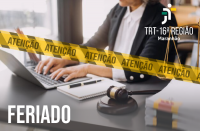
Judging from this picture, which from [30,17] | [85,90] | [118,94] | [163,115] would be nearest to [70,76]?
[85,90]

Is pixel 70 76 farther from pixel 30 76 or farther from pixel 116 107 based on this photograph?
pixel 116 107

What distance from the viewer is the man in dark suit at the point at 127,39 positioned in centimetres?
107

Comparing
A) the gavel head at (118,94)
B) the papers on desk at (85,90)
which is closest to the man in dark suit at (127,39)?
the papers on desk at (85,90)

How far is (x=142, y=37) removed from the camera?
1.36 m

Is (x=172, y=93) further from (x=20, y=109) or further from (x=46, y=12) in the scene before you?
(x=46, y=12)

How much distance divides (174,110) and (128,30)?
998mm

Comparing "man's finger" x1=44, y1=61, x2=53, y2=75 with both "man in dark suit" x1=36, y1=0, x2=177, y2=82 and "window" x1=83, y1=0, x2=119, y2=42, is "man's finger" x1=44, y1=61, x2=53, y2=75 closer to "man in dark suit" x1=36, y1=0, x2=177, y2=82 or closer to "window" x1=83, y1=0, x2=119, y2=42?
"man in dark suit" x1=36, y1=0, x2=177, y2=82

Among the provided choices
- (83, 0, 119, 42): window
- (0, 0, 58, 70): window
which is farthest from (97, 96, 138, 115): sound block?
(83, 0, 119, 42): window

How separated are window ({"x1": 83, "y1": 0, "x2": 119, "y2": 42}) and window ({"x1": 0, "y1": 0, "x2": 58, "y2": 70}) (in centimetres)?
45

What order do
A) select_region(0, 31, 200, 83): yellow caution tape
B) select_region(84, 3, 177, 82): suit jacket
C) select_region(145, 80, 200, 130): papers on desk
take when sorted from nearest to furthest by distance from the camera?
select_region(145, 80, 200, 130): papers on desk → select_region(0, 31, 200, 83): yellow caution tape → select_region(84, 3, 177, 82): suit jacket

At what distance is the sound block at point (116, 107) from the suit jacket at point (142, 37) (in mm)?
326

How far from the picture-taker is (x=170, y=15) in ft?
4.52

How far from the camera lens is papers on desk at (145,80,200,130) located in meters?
0.57

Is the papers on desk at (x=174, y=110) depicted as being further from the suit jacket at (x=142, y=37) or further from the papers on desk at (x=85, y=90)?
the suit jacket at (x=142, y=37)
